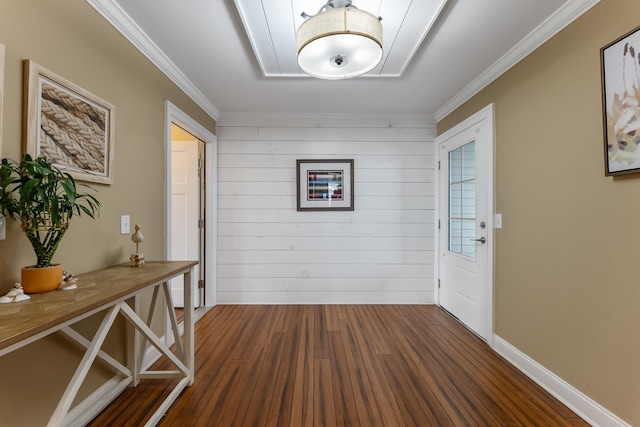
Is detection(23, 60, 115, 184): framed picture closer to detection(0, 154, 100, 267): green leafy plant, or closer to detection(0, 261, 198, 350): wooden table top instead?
detection(0, 154, 100, 267): green leafy plant

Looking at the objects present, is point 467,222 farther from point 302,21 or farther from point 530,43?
point 302,21

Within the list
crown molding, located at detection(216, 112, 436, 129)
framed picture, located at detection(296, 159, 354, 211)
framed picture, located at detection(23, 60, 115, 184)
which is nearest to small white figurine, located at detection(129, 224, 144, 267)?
framed picture, located at detection(23, 60, 115, 184)

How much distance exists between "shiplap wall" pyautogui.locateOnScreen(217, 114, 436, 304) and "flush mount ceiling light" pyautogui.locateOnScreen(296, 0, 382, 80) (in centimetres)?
195

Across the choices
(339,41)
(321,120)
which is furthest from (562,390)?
(321,120)

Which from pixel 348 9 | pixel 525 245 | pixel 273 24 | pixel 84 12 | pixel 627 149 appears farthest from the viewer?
pixel 525 245

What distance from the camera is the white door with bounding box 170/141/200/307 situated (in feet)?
10.7

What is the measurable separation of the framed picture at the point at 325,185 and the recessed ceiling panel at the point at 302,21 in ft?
4.21

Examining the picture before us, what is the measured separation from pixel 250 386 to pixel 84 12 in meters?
2.41

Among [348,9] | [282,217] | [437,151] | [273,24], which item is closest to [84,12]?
[273,24]

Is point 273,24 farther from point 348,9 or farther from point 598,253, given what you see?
point 598,253

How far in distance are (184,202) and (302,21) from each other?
234 centimetres

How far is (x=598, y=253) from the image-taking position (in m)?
1.54

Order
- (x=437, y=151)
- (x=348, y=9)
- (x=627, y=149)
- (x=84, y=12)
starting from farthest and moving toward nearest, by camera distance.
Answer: (x=437, y=151) < (x=84, y=12) < (x=627, y=149) < (x=348, y=9)

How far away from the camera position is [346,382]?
1900mm
